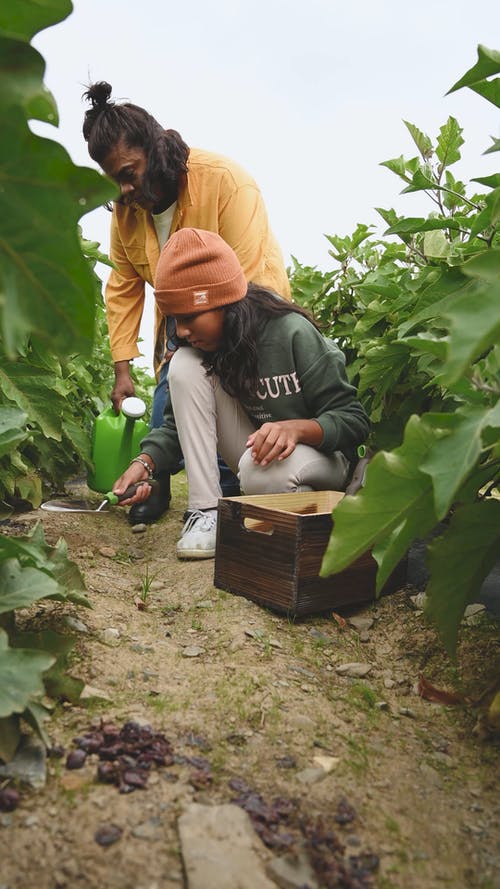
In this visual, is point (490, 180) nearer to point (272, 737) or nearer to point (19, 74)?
point (19, 74)

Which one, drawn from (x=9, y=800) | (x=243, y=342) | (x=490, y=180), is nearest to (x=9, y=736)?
(x=9, y=800)

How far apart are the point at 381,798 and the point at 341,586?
2.87 ft

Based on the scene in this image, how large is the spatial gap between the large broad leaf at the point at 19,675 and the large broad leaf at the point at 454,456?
55 cm

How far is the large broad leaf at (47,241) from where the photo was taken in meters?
0.68

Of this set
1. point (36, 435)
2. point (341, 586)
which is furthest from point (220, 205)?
point (341, 586)

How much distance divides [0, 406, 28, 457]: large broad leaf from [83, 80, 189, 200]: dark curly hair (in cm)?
185

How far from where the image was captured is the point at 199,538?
2.46 meters

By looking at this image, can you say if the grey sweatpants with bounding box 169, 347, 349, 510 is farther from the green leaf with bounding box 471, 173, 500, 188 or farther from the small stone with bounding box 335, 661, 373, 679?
the green leaf with bounding box 471, 173, 500, 188

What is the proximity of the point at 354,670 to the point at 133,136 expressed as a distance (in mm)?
2247

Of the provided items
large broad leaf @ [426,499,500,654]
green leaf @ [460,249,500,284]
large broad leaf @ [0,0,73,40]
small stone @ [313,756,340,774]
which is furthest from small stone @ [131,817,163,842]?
large broad leaf @ [0,0,73,40]

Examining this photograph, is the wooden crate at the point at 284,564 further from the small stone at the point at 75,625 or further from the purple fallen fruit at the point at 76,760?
the purple fallen fruit at the point at 76,760

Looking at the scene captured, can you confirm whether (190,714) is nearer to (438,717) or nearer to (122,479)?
(438,717)

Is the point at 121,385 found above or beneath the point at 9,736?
beneath

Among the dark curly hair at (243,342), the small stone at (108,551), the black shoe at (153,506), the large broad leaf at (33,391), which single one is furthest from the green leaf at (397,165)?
the black shoe at (153,506)
